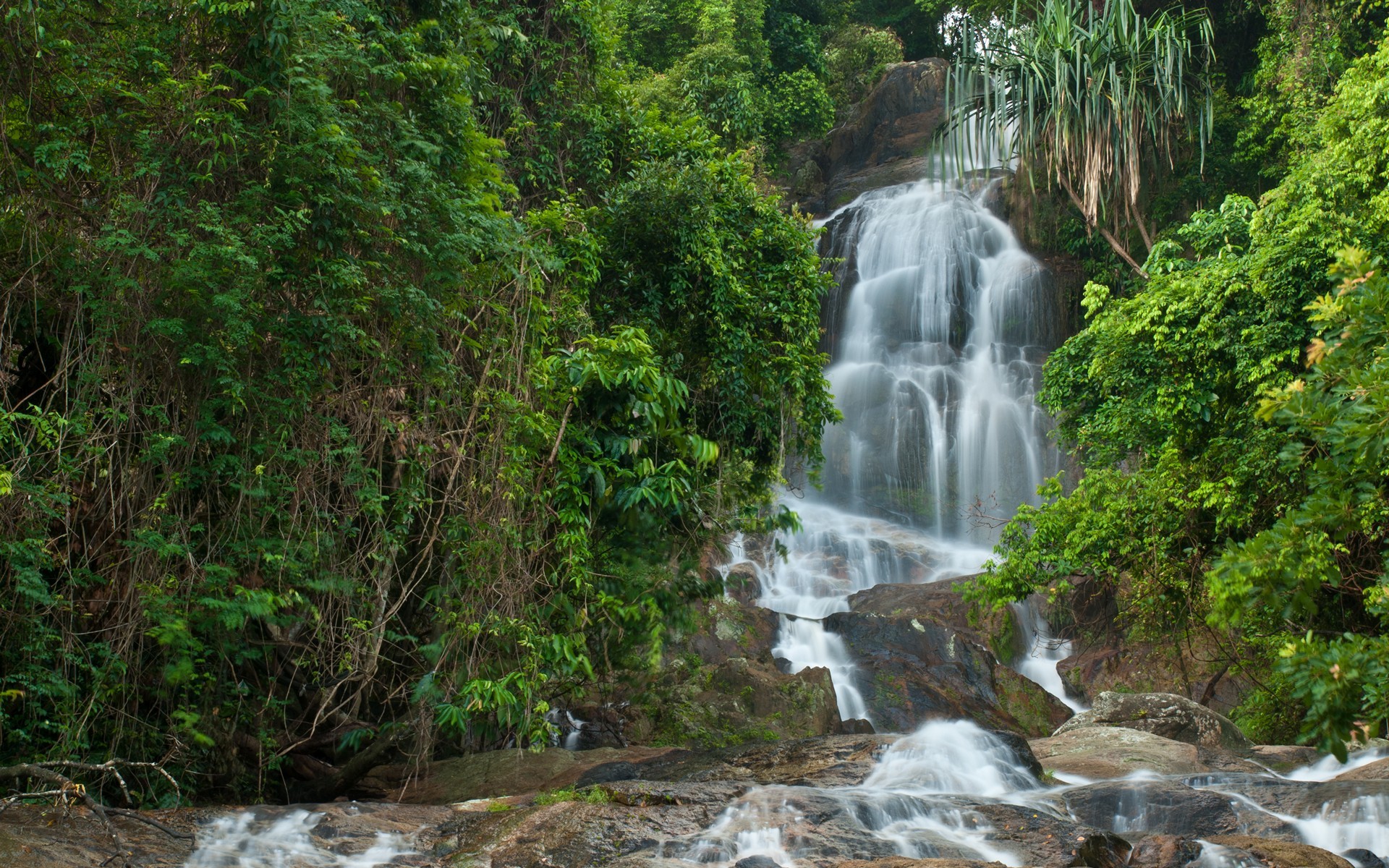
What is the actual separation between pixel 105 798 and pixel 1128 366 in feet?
35.7

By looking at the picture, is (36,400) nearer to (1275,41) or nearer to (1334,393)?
(1334,393)

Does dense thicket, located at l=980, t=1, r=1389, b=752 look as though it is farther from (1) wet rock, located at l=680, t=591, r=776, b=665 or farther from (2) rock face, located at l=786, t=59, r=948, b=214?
(2) rock face, located at l=786, t=59, r=948, b=214

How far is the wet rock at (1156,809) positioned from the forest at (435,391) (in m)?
1.42

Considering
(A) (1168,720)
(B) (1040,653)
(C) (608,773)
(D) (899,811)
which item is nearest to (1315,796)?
(D) (899,811)

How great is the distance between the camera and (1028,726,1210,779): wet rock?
Answer: 9.40 meters

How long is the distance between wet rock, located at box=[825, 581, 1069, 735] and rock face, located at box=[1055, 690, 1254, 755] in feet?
8.04

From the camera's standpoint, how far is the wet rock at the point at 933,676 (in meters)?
14.1

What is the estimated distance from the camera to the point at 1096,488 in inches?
491

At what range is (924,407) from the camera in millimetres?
21797

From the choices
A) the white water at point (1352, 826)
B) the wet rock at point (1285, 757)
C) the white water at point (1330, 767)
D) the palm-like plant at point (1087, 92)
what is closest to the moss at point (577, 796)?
the white water at point (1352, 826)

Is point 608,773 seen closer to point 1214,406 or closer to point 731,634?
point 731,634

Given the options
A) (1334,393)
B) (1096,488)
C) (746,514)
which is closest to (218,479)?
(746,514)

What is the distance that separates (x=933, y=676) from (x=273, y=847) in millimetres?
10044

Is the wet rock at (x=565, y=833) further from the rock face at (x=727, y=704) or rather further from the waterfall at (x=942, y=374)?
the waterfall at (x=942, y=374)
